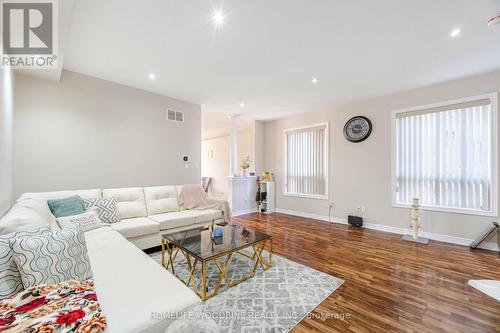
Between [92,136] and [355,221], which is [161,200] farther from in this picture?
[355,221]

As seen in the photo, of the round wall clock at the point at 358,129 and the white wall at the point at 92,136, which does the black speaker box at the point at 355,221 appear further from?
the white wall at the point at 92,136

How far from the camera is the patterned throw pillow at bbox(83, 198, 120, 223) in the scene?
9.11 feet

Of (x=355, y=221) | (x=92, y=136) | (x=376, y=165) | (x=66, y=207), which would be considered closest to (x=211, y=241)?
(x=66, y=207)

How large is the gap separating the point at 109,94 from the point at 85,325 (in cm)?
351

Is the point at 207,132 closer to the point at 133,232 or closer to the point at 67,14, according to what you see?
the point at 133,232

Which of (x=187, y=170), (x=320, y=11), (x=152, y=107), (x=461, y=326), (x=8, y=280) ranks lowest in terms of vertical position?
(x=461, y=326)

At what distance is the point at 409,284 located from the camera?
2.18m

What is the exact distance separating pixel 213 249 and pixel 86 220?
164 centimetres

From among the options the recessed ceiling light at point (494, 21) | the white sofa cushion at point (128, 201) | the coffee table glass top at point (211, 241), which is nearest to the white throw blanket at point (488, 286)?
the coffee table glass top at point (211, 241)

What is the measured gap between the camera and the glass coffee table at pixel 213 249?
1.95 meters

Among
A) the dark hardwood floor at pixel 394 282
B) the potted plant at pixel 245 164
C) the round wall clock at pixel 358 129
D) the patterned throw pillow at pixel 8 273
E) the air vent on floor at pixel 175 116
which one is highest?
the air vent on floor at pixel 175 116

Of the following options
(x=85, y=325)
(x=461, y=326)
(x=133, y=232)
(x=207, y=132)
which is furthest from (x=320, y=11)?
(x=207, y=132)

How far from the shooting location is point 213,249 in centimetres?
208

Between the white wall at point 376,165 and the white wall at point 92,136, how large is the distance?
328cm
